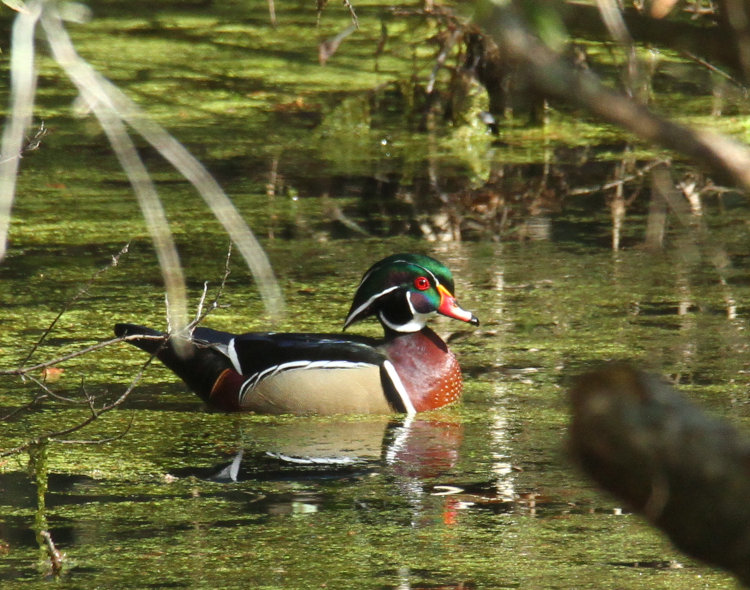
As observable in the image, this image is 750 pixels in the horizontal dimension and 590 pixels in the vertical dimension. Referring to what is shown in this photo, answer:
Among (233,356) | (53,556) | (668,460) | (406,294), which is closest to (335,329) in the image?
(406,294)

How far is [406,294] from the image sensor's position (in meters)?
5.77

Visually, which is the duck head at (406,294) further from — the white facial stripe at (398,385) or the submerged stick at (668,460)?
the submerged stick at (668,460)

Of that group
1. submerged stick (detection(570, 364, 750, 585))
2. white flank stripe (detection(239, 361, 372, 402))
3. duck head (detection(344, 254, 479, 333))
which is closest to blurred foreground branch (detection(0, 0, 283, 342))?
submerged stick (detection(570, 364, 750, 585))

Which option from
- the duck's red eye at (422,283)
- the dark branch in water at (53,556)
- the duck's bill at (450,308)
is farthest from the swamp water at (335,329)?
the duck's red eye at (422,283)

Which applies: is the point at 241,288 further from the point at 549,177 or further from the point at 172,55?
the point at 172,55

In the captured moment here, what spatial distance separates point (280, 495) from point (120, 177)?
15.9ft

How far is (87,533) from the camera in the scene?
423cm

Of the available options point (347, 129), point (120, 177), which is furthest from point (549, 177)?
point (120, 177)

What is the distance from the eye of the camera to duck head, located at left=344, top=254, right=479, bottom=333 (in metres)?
5.77

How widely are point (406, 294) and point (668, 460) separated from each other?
4.32 m

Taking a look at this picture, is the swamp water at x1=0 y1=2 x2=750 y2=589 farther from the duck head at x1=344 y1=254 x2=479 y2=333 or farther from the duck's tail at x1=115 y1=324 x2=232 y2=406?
the duck head at x1=344 y1=254 x2=479 y2=333

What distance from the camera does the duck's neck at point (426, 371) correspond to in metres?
5.50

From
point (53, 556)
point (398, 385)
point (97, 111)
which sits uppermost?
point (97, 111)

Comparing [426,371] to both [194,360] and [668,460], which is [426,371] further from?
[668,460]
